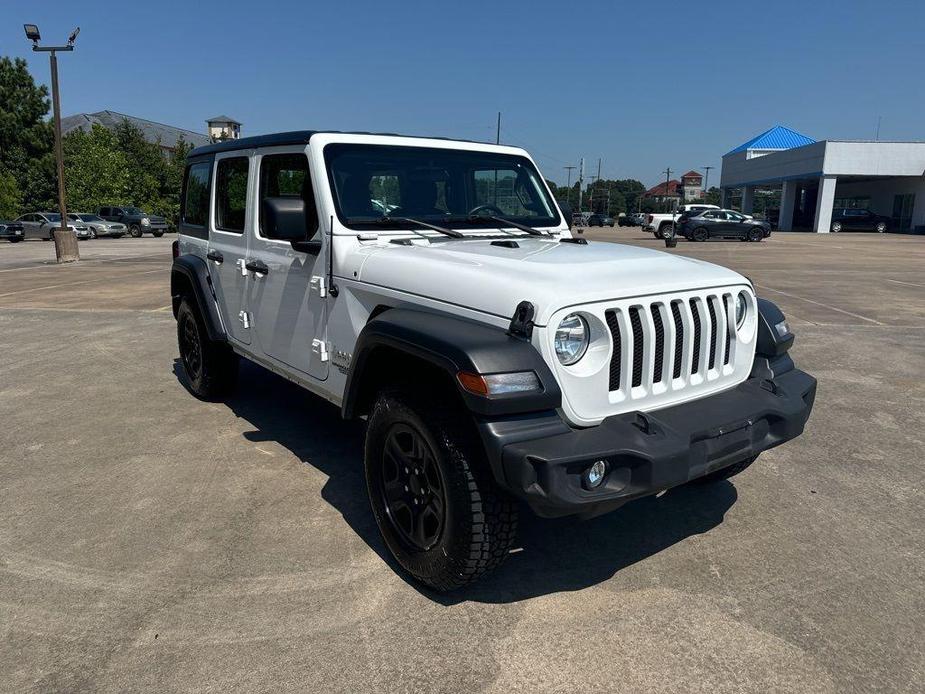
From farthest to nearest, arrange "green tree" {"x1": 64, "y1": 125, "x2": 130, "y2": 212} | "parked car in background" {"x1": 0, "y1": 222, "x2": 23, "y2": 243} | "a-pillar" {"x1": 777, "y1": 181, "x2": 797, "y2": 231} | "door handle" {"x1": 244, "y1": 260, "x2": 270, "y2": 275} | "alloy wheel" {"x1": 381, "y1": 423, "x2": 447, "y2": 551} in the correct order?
1. "a-pillar" {"x1": 777, "y1": 181, "x2": 797, "y2": 231}
2. "green tree" {"x1": 64, "y1": 125, "x2": 130, "y2": 212}
3. "parked car in background" {"x1": 0, "y1": 222, "x2": 23, "y2": 243}
4. "door handle" {"x1": 244, "y1": 260, "x2": 270, "y2": 275}
5. "alloy wheel" {"x1": 381, "y1": 423, "x2": 447, "y2": 551}

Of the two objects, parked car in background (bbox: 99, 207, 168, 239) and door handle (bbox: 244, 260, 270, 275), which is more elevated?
door handle (bbox: 244, 260, 270, 275)

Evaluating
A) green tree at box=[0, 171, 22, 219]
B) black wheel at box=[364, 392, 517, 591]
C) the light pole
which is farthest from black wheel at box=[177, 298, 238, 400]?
green tree at box=[0, 171, 22, 219]

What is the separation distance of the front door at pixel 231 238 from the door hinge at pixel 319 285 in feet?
3.16

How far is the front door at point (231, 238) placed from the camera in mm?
4551

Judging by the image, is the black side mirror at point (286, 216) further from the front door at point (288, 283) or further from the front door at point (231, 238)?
the front door at point (231, 238)

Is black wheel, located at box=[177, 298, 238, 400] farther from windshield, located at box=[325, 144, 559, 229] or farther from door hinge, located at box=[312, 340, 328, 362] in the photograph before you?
windshield, located at box=[325, 144, 559, 229]

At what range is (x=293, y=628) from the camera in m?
2.69

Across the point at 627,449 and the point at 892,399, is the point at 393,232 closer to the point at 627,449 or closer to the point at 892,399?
the point at 627,449

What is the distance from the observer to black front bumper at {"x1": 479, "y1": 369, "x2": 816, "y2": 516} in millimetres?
2375

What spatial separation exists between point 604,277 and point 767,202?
117054mm

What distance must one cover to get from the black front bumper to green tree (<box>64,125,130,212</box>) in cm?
4954

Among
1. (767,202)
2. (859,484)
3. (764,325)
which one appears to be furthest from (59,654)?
(767,202)

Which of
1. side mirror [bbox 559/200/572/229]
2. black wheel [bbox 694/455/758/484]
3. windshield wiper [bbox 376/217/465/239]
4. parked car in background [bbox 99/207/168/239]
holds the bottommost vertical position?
black wheel [bbox 694/455/758/484]

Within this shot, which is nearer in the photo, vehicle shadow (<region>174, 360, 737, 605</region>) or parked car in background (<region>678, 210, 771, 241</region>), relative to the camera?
vehicle shadow (<region>174, 360, 737, 605</region>)
